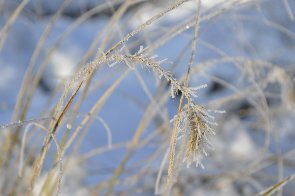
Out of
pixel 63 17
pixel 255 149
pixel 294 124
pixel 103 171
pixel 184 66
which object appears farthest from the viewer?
pixel 63 17

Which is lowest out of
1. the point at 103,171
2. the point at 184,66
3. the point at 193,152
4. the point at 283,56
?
the point at 193,152

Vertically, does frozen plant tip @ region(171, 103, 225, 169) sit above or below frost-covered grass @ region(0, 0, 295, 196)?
below

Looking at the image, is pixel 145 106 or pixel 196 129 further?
pixel 145 106

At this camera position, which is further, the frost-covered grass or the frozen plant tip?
the frost-covered grass

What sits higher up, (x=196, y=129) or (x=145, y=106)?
(x=145, y=106)

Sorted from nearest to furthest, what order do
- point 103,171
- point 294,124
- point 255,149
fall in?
point 103,171 → point 255,149 → point 294,124

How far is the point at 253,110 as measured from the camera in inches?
46.0

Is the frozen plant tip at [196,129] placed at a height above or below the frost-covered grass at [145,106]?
below

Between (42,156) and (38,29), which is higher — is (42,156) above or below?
below

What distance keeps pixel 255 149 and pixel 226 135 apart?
15 centimetres

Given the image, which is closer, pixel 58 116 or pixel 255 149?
pixel 58 116

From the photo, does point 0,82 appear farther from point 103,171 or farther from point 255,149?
point 255,149

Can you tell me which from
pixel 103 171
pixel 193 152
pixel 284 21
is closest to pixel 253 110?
pixel 284 21

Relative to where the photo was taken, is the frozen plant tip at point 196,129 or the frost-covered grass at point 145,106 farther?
the frost-covered grass at point 145,106
